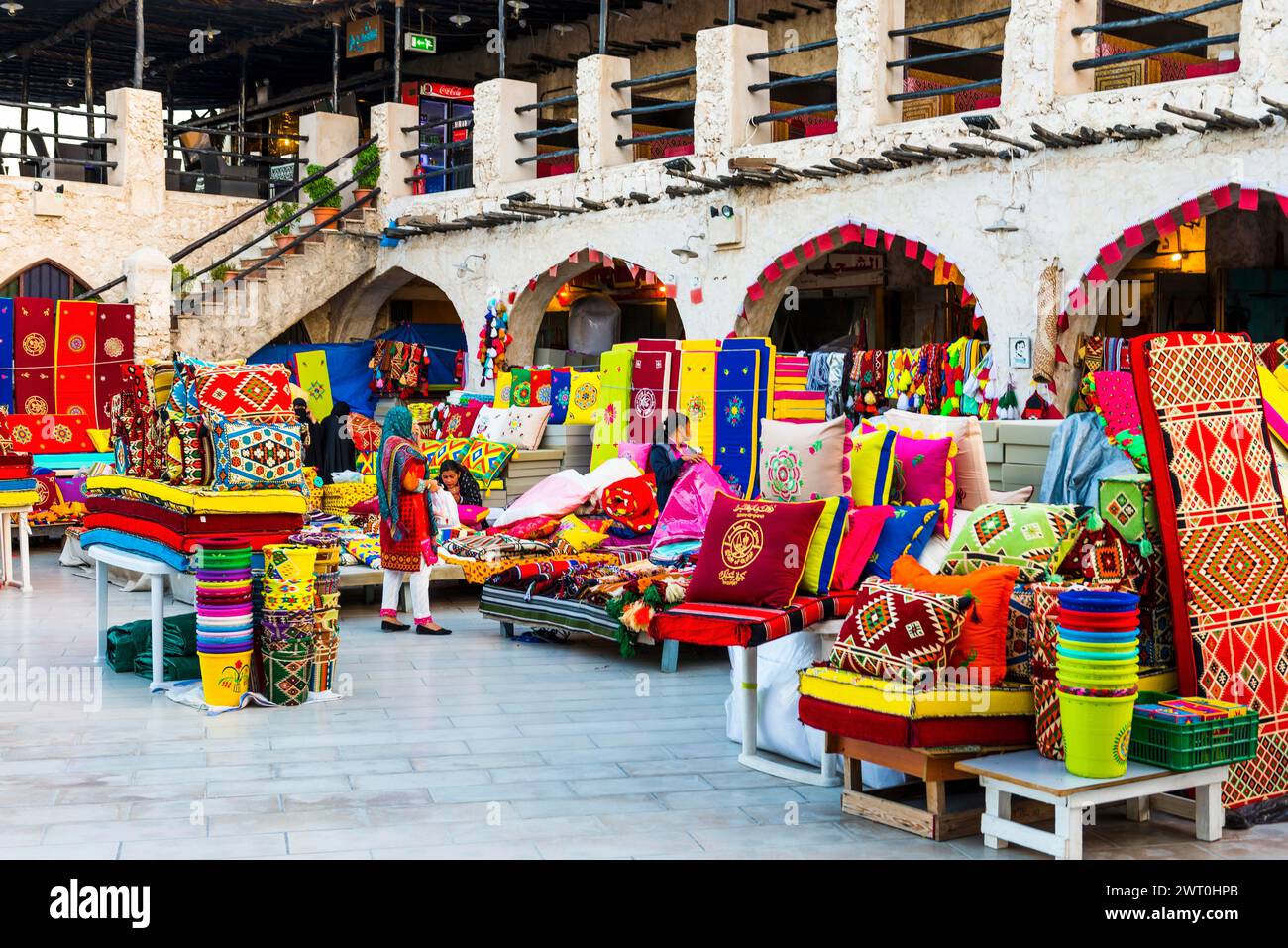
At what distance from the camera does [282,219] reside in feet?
60.8

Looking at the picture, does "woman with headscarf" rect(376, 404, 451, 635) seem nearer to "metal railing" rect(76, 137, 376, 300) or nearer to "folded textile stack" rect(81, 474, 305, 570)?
"folded textile stack" rect(81, 474, 305, 570)

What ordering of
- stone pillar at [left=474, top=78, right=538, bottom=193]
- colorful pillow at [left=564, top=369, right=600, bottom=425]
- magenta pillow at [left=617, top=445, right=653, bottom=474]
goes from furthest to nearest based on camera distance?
stone pillar at [left=474, top=78, right=538, bottom=193]
colorful pillow at [left=564, top=369, right=600, bottom=425]
magenta pillow at [left=617, top=445, right=653, bottom=474]

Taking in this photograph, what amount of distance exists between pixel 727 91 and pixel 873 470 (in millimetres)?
8136

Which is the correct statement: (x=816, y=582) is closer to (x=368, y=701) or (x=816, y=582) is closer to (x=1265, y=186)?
(x=368, y=701)

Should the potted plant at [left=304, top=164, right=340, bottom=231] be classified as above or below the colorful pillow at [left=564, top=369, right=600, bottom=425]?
above

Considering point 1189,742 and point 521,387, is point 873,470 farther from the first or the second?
point 521,387

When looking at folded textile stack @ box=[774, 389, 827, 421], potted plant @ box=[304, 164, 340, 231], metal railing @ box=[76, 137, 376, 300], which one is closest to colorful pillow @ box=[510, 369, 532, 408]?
folded textile stack @ box=[774, 389, 827, 421]

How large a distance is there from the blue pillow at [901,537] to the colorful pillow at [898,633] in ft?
3.62

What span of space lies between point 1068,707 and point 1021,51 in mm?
8200

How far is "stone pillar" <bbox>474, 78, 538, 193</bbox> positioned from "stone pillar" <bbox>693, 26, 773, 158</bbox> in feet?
10.8

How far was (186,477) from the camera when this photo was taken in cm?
754

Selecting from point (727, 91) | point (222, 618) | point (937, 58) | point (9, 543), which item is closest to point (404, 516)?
point (222, 618)

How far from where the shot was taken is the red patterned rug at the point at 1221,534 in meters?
5.07

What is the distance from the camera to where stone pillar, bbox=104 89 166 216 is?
1691cm
